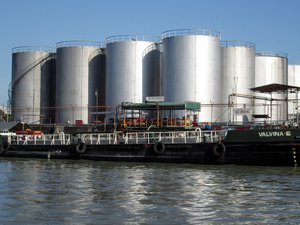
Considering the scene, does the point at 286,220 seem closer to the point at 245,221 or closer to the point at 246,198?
the point at 245,221

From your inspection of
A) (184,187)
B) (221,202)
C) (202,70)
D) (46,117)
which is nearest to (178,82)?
(202,70)

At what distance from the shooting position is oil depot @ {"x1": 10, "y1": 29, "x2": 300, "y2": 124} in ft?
194

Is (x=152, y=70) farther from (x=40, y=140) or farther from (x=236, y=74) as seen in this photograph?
(x=40, y=140)

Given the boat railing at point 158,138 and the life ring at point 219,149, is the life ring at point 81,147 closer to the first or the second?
the boat railing at point 158,138

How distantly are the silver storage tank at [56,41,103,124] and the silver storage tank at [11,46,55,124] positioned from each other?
3867 millimetres

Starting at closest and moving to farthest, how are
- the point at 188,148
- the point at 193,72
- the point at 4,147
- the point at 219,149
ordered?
the point at 219,149 → the point at 188,148 → the point at 4,147 → the point at 193,72

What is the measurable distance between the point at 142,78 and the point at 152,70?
198 centimetres

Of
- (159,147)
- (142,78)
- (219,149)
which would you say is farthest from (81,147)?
(142,78)

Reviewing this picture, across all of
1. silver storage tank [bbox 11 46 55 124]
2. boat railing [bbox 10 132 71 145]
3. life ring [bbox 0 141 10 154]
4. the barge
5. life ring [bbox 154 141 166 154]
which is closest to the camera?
the barge

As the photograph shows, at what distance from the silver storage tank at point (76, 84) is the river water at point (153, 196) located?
125 feet

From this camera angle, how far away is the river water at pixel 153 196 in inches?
602

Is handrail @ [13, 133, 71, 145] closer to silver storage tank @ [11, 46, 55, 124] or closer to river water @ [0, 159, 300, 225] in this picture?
river water @ [0, 159, 300, 225]

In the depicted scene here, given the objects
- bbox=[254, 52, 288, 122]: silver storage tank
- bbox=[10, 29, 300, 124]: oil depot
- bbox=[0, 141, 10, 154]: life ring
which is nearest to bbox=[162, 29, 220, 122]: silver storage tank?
bbox=[10, 29, 300, 124]: oil depot

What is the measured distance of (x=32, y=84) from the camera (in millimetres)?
71250
